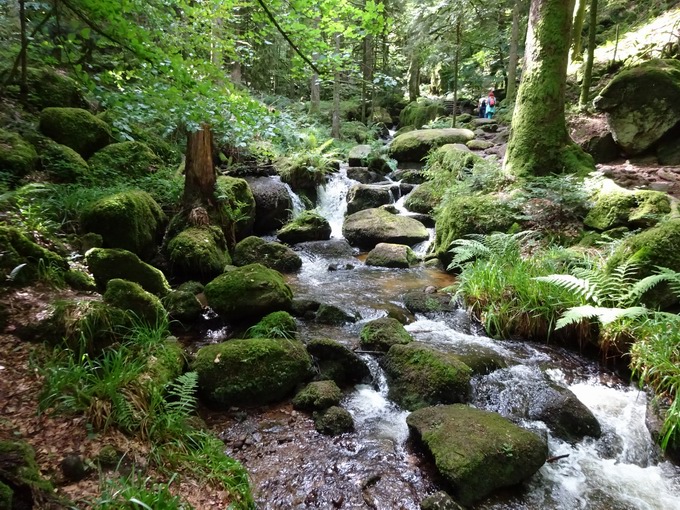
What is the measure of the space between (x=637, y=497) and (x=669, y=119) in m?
8.97

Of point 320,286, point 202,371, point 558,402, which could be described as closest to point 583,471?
point 558,402

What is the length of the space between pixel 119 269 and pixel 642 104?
443 inches

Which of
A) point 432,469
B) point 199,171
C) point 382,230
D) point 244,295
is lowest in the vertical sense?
point 432,469

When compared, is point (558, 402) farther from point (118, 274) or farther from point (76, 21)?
point (76, 21)

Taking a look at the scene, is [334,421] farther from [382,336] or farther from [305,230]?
[305,230]

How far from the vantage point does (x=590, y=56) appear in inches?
412

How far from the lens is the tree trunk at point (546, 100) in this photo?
847 cm

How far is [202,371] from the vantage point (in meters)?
Answer: 4.17

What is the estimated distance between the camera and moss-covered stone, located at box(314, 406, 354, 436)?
3.86 m

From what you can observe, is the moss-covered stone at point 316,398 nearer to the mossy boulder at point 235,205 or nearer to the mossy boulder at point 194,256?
the mossy boulder at point 194,256

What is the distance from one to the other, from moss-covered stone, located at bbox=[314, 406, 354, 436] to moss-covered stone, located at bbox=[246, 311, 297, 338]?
1.41 meters

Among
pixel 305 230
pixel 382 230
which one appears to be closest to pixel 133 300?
pixel 305 230

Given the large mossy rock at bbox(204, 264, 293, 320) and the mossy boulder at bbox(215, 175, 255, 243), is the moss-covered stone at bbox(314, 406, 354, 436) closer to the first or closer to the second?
the large mossy rock at bbox(204, 264, 293, 320)

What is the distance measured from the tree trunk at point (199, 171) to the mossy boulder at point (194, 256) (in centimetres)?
87
